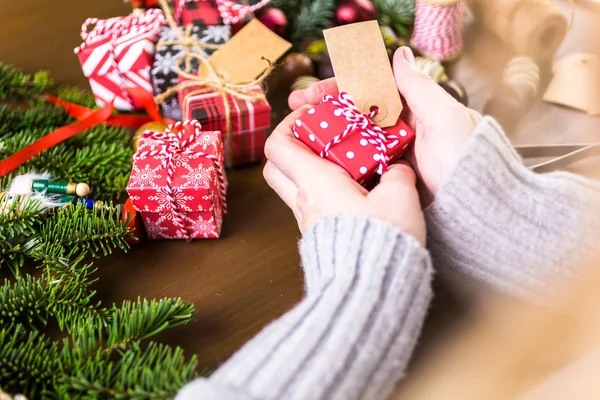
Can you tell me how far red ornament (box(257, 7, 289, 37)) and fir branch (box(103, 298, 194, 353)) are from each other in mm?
571

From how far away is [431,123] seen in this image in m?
0.61

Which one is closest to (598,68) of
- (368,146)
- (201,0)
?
(368,146)

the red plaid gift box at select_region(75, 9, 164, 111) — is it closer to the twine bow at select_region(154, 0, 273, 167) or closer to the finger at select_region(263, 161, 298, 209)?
the twine bow at select_region(154, 0, 273, 167)

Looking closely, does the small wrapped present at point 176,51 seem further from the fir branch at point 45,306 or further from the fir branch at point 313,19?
the fir branch at point 45,306

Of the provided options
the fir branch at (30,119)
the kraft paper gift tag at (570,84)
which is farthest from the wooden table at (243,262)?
the fir branch at (30,119)

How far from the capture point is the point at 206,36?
88cm

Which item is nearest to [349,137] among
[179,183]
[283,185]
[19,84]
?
[283,185]

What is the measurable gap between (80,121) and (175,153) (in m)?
0.21

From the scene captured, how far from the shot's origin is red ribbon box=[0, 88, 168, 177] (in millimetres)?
739

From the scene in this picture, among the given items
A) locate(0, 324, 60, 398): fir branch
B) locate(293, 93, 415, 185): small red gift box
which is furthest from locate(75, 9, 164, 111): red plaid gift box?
locate(0, 324, 60, 398): fir branch

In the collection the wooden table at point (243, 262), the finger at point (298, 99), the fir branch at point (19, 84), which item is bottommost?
the wooden table at point (243, 262)

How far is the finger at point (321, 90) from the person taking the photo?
2.29ft

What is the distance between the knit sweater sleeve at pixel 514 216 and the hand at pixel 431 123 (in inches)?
1.4

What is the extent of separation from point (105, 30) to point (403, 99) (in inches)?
21.8
